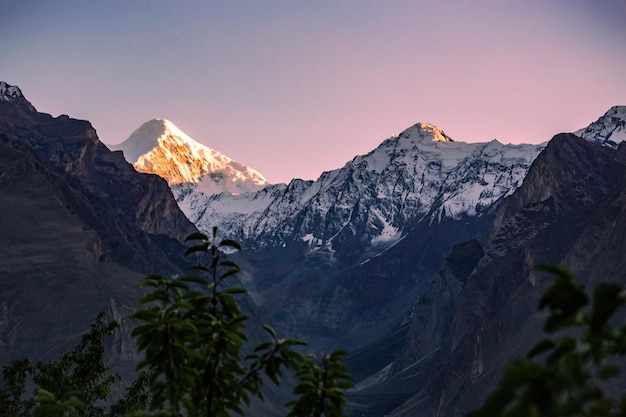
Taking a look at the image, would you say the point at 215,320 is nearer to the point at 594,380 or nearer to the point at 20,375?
the point at 594,380

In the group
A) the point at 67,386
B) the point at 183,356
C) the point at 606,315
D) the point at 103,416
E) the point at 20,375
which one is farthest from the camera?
the point at 20,375

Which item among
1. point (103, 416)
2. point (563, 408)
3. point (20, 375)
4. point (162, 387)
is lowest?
point (563, 408)

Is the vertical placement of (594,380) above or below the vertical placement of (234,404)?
below

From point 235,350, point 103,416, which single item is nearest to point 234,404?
point 235,350

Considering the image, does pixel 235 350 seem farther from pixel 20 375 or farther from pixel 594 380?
pixel 20 375

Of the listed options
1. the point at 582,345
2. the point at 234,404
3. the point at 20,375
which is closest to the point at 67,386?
the point at 20,375

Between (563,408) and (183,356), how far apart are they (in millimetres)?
9379

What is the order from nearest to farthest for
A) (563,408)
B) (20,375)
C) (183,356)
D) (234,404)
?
1. (563,408)
2. (183,356)
3. (234,404)
4. (20,375)

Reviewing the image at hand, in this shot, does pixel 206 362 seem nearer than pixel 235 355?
Yes

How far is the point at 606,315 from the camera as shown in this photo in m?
11.6

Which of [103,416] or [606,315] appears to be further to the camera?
[103,416]

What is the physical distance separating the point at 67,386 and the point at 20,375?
11417 mm

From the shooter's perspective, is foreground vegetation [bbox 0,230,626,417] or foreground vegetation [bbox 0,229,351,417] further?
foreground vegetation [bbox 0,229,351,417]

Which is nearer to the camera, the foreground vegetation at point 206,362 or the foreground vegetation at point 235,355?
the foreground vegetation at point 235,355
